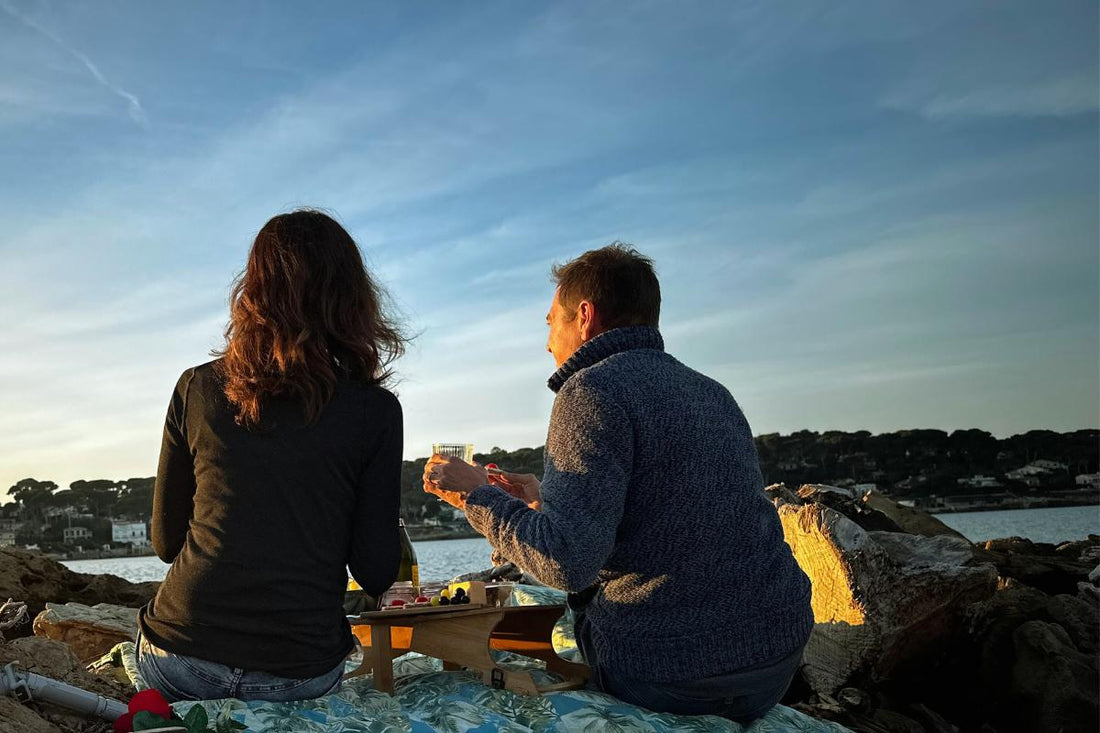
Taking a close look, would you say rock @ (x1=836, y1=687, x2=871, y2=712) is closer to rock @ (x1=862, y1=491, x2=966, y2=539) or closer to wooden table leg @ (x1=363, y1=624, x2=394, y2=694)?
rock @ (x1=862, y1=491, x2=966, y2=539)

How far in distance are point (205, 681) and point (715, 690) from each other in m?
1.83

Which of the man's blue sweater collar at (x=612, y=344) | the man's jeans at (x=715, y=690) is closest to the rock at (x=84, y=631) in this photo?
the man's jeans at (x=715, y=690)

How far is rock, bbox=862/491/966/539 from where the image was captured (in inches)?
341

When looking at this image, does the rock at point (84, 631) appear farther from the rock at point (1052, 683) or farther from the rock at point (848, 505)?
the rock at point (1052, 683)

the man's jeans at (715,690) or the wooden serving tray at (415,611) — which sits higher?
the wooden serving tray at (415,611)

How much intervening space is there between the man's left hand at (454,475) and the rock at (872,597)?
2994 mm

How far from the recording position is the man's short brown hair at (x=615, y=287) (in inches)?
159

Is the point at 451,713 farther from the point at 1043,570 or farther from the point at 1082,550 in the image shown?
the point at 1082,550

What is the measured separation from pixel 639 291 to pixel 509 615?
5.09ft

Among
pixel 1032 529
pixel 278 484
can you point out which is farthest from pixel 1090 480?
pixel 278 484

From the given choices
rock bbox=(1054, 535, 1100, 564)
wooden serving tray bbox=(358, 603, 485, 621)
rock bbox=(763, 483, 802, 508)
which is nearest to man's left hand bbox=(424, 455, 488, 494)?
wooden serving tray bbox=(358, 603, 485, 621)

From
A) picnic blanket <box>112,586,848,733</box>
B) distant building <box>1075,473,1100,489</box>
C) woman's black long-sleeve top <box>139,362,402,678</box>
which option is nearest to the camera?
picnic blanket <box>112,586,848,733</box>

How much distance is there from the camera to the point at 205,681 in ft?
11.5

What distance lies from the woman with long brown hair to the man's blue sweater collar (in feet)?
2.48
